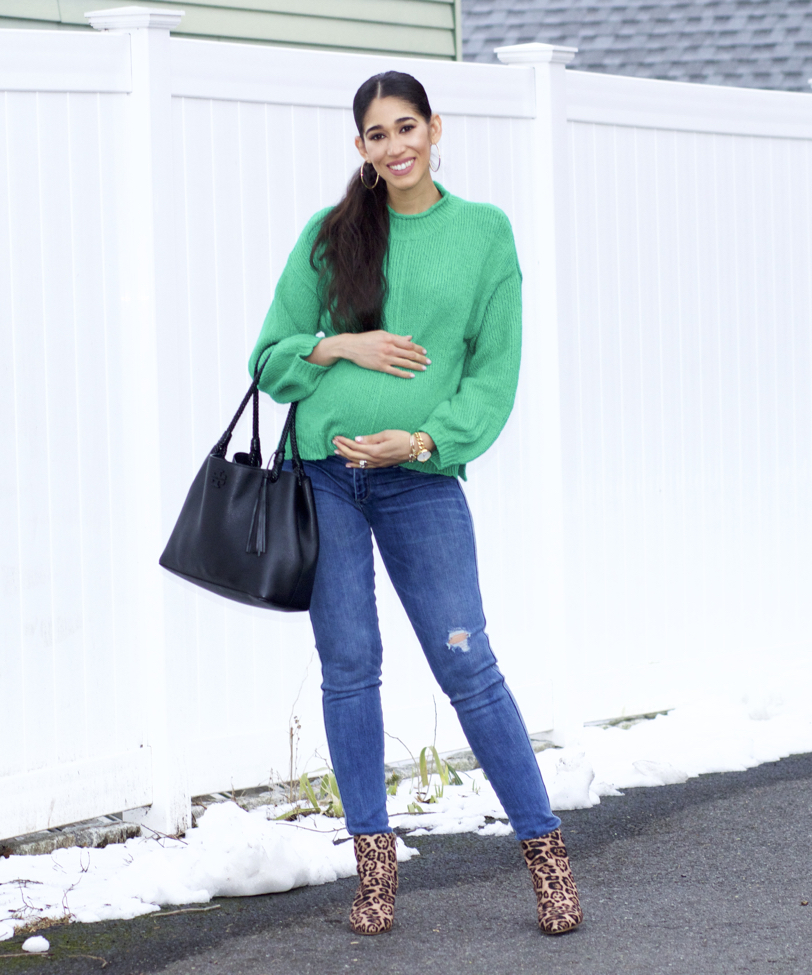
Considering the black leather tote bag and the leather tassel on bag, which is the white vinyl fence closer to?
the black leather tote bag

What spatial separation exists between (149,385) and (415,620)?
4.00ft

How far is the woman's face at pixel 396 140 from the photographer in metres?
3.02

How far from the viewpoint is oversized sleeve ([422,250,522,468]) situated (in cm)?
303

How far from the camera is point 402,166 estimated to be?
3.03 m

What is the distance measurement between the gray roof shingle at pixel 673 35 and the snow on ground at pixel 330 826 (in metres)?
8.23

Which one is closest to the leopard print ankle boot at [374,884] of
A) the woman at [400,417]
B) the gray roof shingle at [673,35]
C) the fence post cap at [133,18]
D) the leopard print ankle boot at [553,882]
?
the woman at [400,417]

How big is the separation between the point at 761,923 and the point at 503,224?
5.60ft

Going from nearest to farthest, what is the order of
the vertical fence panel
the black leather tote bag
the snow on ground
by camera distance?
the black leather tote bag, the snow on ground, the vertical fence panel

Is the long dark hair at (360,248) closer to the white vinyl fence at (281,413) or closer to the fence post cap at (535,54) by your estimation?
the white vinyl fence at (281,413)

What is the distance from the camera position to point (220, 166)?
4.04 metres

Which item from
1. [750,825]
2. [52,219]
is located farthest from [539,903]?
[52,219]

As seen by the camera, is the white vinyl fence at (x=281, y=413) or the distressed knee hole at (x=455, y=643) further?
the white vinyl fence at (x=281, y=413)

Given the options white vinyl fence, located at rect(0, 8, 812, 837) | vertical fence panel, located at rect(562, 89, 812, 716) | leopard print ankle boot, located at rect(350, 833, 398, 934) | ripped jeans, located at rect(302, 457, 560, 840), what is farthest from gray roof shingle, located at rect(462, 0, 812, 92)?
leopard print ankle boot, located at rect(350, 833, 398, 934)

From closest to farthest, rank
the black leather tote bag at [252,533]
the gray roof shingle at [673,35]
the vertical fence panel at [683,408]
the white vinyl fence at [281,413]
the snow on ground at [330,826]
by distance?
the black leather tote bag at [252,533]
the snow on ground at [330,826]
the white vinyl fence at [281,413]
the vertical fence panel at [683,408]
the gray roof shingle at [673,35]
